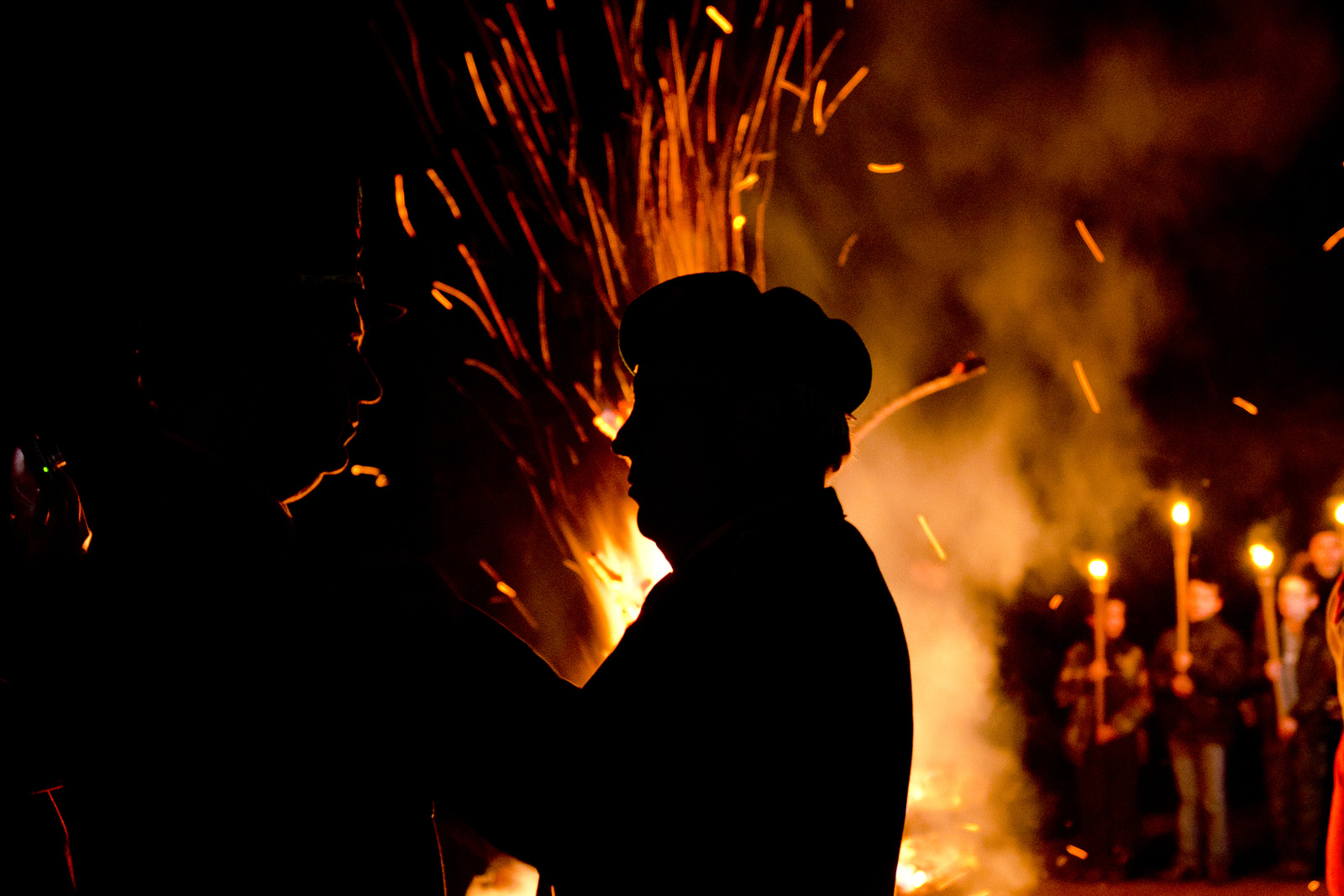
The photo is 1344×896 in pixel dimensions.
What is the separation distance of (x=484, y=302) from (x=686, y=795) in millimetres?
10901

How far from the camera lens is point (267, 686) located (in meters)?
1.34

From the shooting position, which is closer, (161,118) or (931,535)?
(161,118)

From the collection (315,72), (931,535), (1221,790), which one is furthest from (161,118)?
(931,535)

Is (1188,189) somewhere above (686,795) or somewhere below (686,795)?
above

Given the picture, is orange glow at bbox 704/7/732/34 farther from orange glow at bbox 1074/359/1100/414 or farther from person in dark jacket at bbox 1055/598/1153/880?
orange glow at bbox 1074/359/1100/414

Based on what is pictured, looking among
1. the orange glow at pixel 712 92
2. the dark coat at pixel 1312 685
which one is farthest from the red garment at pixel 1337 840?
the orange glow at pixel 712 92

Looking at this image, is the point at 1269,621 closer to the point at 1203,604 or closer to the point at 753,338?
the point at 1203,604

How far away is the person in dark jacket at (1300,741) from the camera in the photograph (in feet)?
21.1

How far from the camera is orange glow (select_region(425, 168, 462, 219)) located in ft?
37.3

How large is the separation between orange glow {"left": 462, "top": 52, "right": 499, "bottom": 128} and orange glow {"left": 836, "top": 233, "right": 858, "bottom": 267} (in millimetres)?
3985

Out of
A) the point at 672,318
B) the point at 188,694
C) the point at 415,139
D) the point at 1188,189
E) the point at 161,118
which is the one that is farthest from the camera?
the point at 1188,189

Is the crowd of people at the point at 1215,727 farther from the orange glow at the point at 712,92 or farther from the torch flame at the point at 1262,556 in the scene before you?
the orange glow at the point at 712,92

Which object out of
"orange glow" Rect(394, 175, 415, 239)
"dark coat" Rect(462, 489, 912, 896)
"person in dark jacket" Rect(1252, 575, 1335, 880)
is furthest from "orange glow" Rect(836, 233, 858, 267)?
"dark coat" Rect(462, 489, 912, 896)

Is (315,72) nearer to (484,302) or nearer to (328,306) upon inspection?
(328,306)
